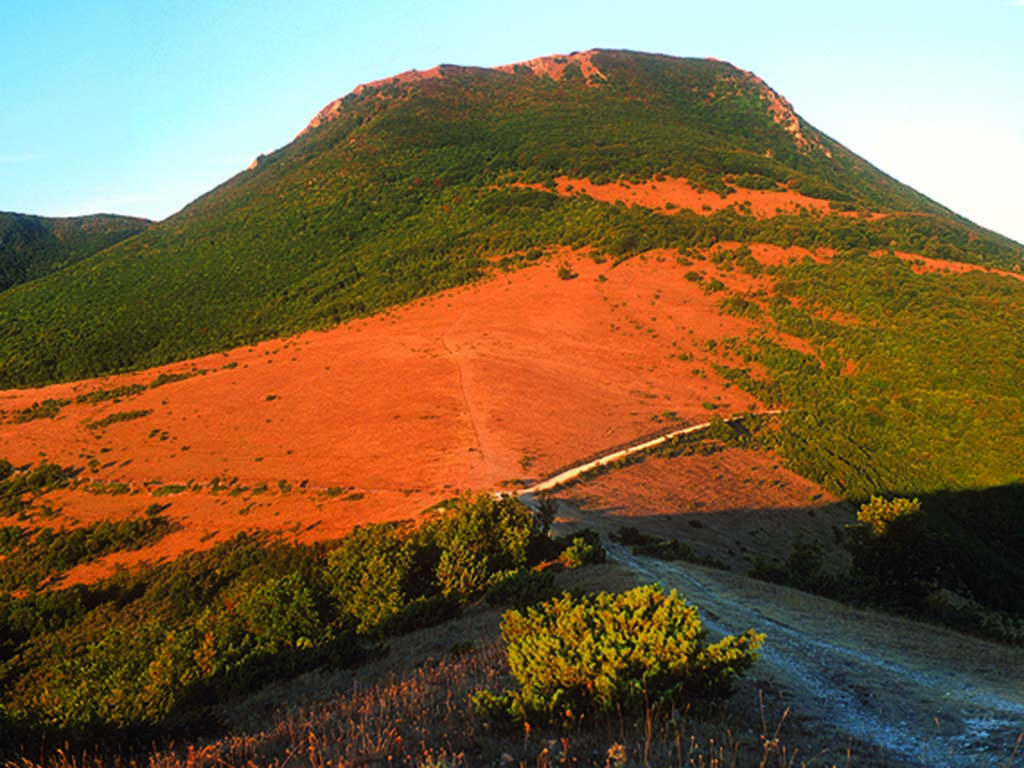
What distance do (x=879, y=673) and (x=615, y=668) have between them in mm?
5780

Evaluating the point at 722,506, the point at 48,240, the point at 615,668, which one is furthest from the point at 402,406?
the point at 48,240

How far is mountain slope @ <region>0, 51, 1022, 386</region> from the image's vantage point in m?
57.8

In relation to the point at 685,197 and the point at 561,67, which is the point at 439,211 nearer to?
the point at 685,197

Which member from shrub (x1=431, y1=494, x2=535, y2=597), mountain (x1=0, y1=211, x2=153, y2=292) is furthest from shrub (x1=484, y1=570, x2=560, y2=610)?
mountain (x1=0, y1=211, x2=153, y2=292)

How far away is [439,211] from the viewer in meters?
76.8

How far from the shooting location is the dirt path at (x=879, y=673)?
5.54 meters

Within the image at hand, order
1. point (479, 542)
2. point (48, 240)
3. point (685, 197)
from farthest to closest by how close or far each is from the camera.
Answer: point (48, 240), point (685, 197), point (479, 542)

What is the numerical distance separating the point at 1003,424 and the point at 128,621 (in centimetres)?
4173

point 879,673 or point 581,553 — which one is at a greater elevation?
point 879,673

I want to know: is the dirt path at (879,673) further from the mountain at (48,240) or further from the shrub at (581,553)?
the mountain at (48,240)

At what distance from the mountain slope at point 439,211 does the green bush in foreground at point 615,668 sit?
5471 cm

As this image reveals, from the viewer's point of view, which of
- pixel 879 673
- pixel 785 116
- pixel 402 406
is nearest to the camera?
pixel 879 673

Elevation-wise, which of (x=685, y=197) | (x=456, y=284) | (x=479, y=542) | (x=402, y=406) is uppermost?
(x=685, y=197)

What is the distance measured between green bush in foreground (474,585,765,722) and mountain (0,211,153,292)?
11750 cm
